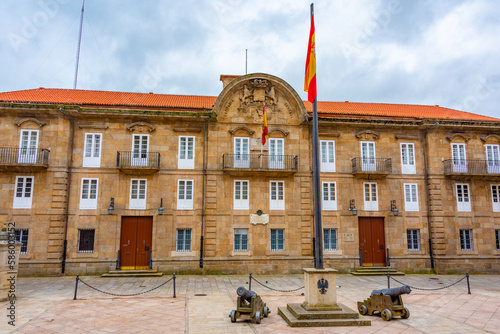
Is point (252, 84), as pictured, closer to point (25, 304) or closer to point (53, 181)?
point (53, 181)

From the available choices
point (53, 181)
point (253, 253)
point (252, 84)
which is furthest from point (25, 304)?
point (252, 84)

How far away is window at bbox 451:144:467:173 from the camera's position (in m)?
22.4

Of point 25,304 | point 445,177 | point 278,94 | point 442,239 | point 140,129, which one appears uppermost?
point 278,94

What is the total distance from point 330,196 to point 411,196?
17.5 ft

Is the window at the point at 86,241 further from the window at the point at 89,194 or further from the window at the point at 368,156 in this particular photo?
the window at the point at 368,156

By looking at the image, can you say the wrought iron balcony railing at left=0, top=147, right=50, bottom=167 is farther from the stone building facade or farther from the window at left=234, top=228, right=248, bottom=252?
the window at left=234, top=228, right=248, bottom=252

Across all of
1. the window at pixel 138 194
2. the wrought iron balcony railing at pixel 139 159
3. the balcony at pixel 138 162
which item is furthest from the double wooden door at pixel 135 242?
the wrought iron balcony railing at pixel 139 159

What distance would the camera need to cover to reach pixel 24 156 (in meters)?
19.6

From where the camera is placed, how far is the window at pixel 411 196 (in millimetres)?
22141

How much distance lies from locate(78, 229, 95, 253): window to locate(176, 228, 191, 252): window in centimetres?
483

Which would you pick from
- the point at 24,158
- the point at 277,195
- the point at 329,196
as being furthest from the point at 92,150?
the point at 329,196

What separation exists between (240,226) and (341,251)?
6343 mm

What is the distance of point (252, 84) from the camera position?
72.0 ft

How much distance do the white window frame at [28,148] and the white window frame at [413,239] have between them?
22.7 meters
